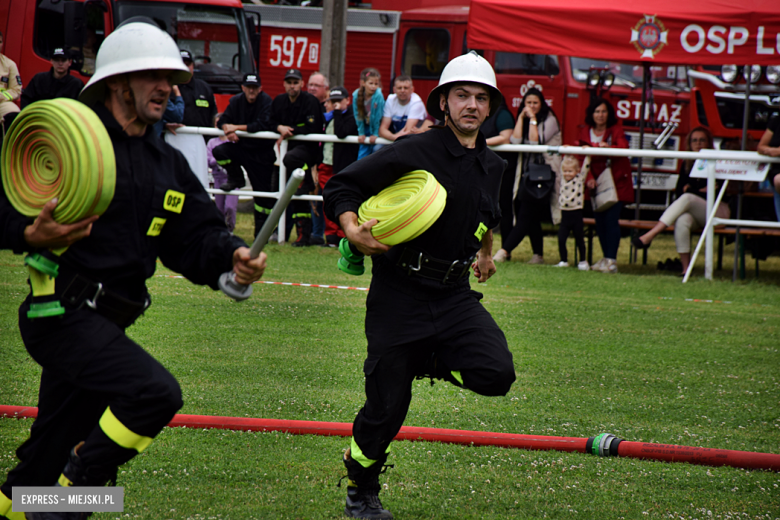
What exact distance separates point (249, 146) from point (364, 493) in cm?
900

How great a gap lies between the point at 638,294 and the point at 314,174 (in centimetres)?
516

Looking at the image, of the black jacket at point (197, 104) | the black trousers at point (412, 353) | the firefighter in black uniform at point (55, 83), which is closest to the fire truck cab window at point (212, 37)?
the black jacket at point (197, 104)

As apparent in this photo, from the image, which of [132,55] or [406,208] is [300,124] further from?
[132,55]

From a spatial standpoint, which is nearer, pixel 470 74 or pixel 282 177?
pixel 470 74

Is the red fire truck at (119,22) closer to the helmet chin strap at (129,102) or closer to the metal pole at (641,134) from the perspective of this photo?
the metal pole at (641,134)

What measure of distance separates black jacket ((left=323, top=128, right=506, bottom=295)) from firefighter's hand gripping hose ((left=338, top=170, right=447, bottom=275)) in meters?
0.08

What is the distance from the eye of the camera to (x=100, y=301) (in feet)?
10.3

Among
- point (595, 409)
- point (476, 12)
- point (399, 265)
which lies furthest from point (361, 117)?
point (399, 265)

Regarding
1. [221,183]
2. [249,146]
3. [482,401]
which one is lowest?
[482,401]

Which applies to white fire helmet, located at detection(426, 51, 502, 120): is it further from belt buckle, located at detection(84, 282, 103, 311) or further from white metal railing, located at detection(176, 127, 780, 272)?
white metal railing, located at detection(176, 127, 780, 272)

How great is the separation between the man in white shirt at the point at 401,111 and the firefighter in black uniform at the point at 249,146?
5.47 feet

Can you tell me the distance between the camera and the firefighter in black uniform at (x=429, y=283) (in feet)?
12.7

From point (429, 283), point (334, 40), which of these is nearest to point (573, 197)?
point (334, 40)

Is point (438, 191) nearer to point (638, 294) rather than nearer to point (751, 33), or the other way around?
point (638, 294)
